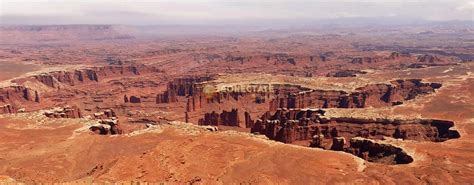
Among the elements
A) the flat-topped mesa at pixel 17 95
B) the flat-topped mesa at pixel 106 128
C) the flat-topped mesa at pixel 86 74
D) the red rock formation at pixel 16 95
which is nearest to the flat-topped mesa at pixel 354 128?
the flat-topped mesa at pixel 106 128

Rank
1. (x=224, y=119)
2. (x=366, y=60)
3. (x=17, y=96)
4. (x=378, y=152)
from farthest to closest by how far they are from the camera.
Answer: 1. (x=366, y=60)
2. (x=17, y=96)
3. (x=224, y=119)
4. (x=378, y=152)

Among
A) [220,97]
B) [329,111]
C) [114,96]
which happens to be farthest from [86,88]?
[329,111]

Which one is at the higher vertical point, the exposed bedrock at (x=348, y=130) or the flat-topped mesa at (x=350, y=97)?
the exposed bedrock at (x=348, y=130)

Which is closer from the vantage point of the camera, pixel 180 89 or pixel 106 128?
pixel 106 128

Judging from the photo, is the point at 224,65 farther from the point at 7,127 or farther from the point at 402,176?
the point at 402,176

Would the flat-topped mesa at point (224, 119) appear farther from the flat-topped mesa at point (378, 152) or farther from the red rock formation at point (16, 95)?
the red rock formation at point (16, 95)

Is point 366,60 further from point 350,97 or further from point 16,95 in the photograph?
point 16,95

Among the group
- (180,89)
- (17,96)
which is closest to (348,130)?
(180,89)
